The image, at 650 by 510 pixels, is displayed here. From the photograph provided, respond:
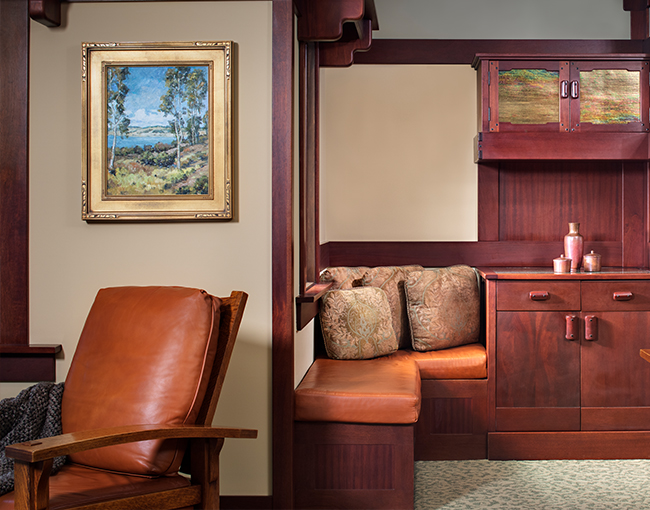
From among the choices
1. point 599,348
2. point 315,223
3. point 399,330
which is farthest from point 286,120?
point 599,348

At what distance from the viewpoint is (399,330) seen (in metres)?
3.25

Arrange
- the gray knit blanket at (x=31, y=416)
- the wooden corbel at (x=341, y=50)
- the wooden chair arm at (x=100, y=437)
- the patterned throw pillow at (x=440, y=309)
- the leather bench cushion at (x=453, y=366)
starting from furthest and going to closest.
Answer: the patterned throw pillow at (x=440, y=309)
the leather bench cushion at (x=453, y=366)
the wooden corbel at (x=341, y=50)
the gray knit blanket at (x=31, y=416)
the wooden chair arm at (x=100, y=437)

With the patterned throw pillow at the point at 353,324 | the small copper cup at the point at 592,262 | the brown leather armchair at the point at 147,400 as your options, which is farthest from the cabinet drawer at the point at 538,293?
the brown leather armchair at the point at 147,400

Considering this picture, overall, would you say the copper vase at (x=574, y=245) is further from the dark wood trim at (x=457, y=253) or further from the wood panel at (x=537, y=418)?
the wood panel at (x=537, y=418)

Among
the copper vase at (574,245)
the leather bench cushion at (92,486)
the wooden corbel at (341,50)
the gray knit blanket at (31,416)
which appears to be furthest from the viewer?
the copper vase at (574,245)

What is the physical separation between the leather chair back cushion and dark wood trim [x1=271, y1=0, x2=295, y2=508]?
47 cm

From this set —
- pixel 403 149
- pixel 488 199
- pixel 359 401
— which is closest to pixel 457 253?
pixel 488 199

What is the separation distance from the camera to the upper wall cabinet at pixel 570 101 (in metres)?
3.44

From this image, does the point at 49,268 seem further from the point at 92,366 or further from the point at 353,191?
the point at 353,191

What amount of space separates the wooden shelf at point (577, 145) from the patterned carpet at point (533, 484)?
5.73 feet

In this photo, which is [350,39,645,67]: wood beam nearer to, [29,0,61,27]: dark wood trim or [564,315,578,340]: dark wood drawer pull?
[564,315,578,340]: dark wood drawer pull

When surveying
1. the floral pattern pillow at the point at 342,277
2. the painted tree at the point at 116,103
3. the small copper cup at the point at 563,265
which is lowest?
the floral pattern pillow at the point at 342,277

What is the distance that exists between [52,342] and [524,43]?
3309 mm

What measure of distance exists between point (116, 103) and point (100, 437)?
1.36 metres
